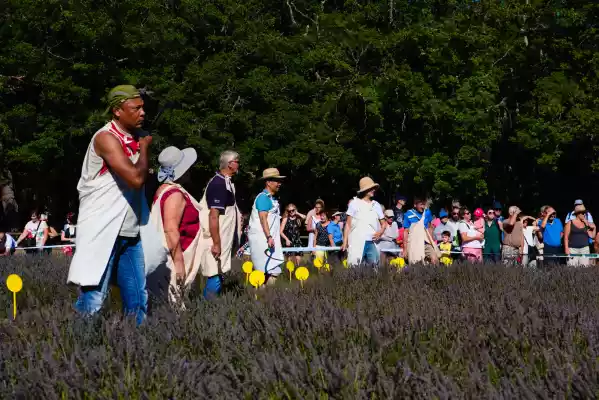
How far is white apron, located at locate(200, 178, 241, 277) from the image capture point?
9641 mm

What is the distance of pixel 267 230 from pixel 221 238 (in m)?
1.77

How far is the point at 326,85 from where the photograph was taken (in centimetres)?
4250

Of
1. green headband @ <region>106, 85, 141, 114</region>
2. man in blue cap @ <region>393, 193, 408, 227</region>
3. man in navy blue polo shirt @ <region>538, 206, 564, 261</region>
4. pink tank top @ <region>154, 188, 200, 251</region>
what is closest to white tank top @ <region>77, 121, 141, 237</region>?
green headband @ <region>106, 85, 141, 114</region>

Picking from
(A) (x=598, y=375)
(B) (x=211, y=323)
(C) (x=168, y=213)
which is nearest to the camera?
(A) (x=598, y=375)

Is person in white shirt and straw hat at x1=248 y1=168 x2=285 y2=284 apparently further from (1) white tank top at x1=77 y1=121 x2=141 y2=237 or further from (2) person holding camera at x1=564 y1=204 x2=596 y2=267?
(2) person holding camera at x1=564 y1=204 x2=596 y2=267

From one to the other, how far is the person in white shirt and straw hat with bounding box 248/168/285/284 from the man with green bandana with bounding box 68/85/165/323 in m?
5.40

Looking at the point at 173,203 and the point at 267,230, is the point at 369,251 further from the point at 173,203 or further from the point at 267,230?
the point at 173,203

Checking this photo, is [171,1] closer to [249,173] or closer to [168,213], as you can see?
[249,173]

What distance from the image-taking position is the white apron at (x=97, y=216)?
6.16 meters

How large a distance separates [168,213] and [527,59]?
117 ft

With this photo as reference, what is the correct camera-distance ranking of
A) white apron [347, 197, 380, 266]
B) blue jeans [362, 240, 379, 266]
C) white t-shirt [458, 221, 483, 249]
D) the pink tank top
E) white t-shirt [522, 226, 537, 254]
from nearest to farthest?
the pink tank top
white apron [347, 197, 380, 266]
blue jeans [362, 240, 379, 266]
white t-shirt [458, 221, 483, 249]
white t-shirt [522, 226, 537, 254]

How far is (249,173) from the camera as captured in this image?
43.0 m

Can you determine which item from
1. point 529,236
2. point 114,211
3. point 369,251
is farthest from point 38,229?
point 114,211

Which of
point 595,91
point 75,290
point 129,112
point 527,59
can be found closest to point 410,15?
point 527,59
